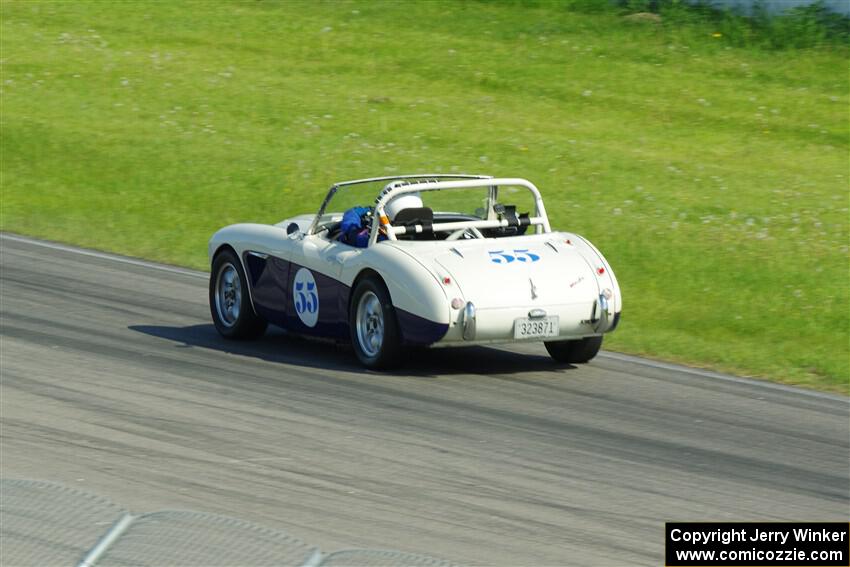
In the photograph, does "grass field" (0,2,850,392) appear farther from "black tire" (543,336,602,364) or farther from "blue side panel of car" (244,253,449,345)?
Answer: "blue side panel of car" (244,253,449,345)

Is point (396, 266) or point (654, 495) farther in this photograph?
point (396, 266)

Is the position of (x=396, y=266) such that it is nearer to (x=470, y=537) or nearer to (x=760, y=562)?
(x=470, y=537)

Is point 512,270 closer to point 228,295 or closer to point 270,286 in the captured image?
point 270,286

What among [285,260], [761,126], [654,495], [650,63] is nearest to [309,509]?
[654,495]

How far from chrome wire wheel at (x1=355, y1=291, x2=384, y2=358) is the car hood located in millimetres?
473

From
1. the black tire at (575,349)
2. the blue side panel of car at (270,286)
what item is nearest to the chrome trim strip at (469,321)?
the black tire at (575,349)

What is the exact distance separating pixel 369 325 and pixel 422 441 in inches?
84.5

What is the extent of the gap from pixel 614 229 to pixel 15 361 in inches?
327

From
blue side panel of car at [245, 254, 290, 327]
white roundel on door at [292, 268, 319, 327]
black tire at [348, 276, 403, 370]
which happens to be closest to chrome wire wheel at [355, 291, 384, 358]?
black tire at [348, 276, 403, 370]

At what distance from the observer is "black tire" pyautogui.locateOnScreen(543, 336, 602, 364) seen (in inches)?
426

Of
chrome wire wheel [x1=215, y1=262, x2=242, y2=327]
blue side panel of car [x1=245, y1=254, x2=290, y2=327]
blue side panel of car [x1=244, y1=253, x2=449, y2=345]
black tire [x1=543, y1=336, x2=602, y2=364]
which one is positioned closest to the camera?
blue side panel of car [x1=244, y1=253, x2=449, y2=345]

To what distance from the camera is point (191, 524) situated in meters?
6.70

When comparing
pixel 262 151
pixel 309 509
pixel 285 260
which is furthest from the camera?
pixel 262 151

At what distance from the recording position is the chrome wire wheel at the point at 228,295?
39.2ft
